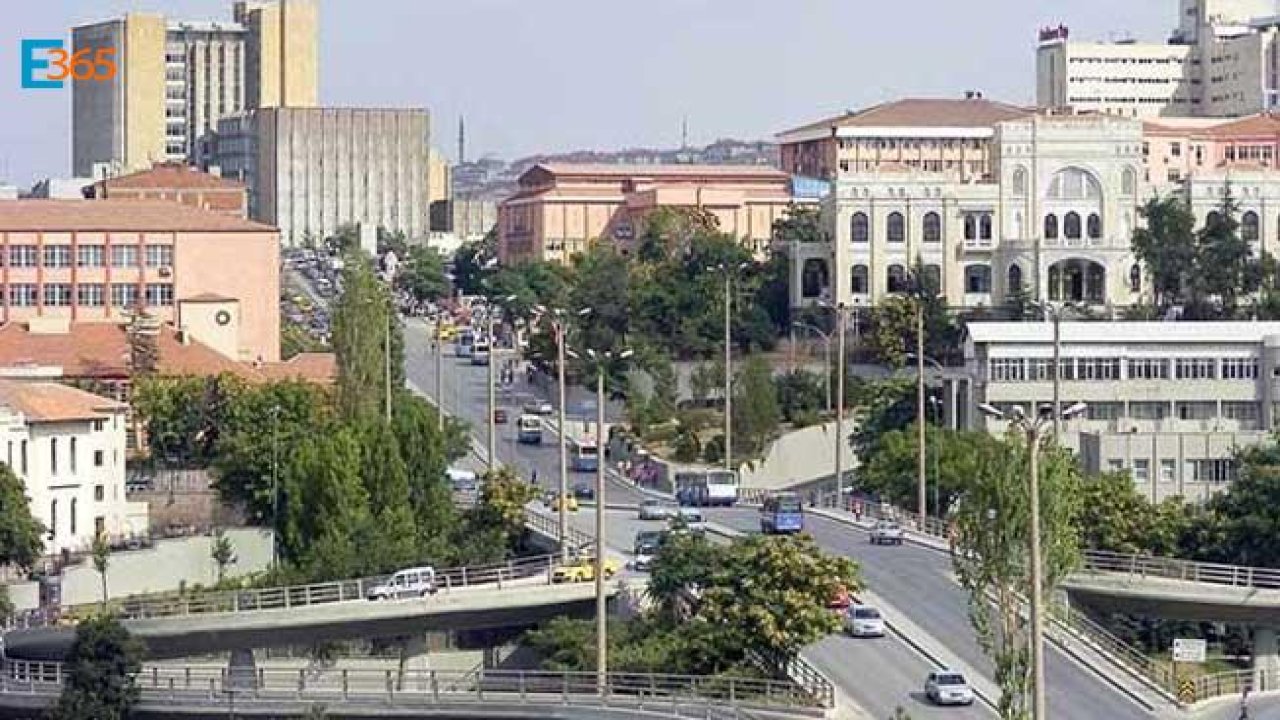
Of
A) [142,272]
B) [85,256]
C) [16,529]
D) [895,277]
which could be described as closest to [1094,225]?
[895,277]

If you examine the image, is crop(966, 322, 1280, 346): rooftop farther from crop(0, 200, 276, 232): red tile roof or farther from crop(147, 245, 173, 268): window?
crop(147, 245, 173, 268): window

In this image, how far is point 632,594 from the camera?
60750 mm

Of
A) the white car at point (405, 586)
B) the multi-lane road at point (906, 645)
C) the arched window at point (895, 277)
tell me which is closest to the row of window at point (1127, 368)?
the multi-lane road at point (906, 645)

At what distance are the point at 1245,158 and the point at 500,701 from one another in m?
98.1

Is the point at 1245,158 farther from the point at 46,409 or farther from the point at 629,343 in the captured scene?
the point at 46,409

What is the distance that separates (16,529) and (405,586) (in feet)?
35.6

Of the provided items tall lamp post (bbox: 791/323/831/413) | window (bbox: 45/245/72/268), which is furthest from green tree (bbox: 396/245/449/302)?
window (bbox: 45/245/72/268)

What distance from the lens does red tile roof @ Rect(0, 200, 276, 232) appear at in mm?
105000

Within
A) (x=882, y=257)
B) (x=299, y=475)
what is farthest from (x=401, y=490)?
(x=882, y=257)

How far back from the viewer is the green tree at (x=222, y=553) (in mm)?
72812

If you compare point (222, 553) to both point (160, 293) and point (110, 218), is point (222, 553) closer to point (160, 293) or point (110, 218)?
point (160, 293)

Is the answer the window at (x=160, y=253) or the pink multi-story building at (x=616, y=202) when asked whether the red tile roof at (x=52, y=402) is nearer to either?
the window at (x=160, y=253)

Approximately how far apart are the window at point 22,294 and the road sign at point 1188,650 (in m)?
53.6

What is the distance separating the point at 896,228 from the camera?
11862cm
